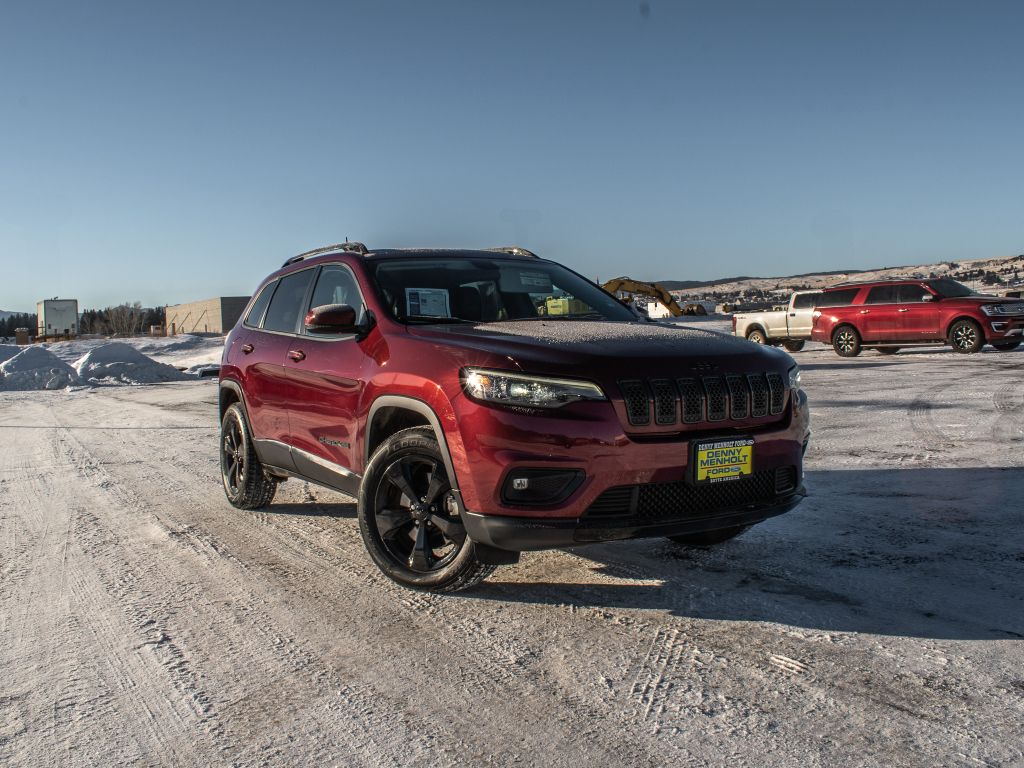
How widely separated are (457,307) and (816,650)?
2604 mm

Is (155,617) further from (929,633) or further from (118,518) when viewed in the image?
(929,633)

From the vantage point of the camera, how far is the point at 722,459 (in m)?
3.78

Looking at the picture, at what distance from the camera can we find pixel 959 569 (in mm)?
4207

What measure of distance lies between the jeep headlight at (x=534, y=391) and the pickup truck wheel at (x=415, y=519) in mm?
437

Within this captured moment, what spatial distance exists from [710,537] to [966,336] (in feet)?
56.1

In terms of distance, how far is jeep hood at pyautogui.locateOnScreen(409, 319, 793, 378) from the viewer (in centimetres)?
368

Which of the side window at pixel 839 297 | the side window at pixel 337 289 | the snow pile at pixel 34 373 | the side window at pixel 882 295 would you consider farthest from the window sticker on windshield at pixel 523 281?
the snow pile at pixel 34 373

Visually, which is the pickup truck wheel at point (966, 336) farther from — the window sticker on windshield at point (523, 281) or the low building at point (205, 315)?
the low building at point (205, 315)

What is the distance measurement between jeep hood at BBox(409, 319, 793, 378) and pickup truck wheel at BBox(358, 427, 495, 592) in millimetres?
520

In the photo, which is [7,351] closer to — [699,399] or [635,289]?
[635,289]

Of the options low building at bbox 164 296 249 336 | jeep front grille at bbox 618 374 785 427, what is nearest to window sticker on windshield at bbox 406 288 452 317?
jeep front grille at bbox 618 374 785 427

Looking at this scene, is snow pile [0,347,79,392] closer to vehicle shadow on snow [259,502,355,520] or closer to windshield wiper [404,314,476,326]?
vehicle shadow on snow [259,502,355,520]

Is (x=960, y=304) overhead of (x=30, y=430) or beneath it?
overhead

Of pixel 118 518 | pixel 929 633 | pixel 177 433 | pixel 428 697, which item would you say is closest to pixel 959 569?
pixel 929 633
